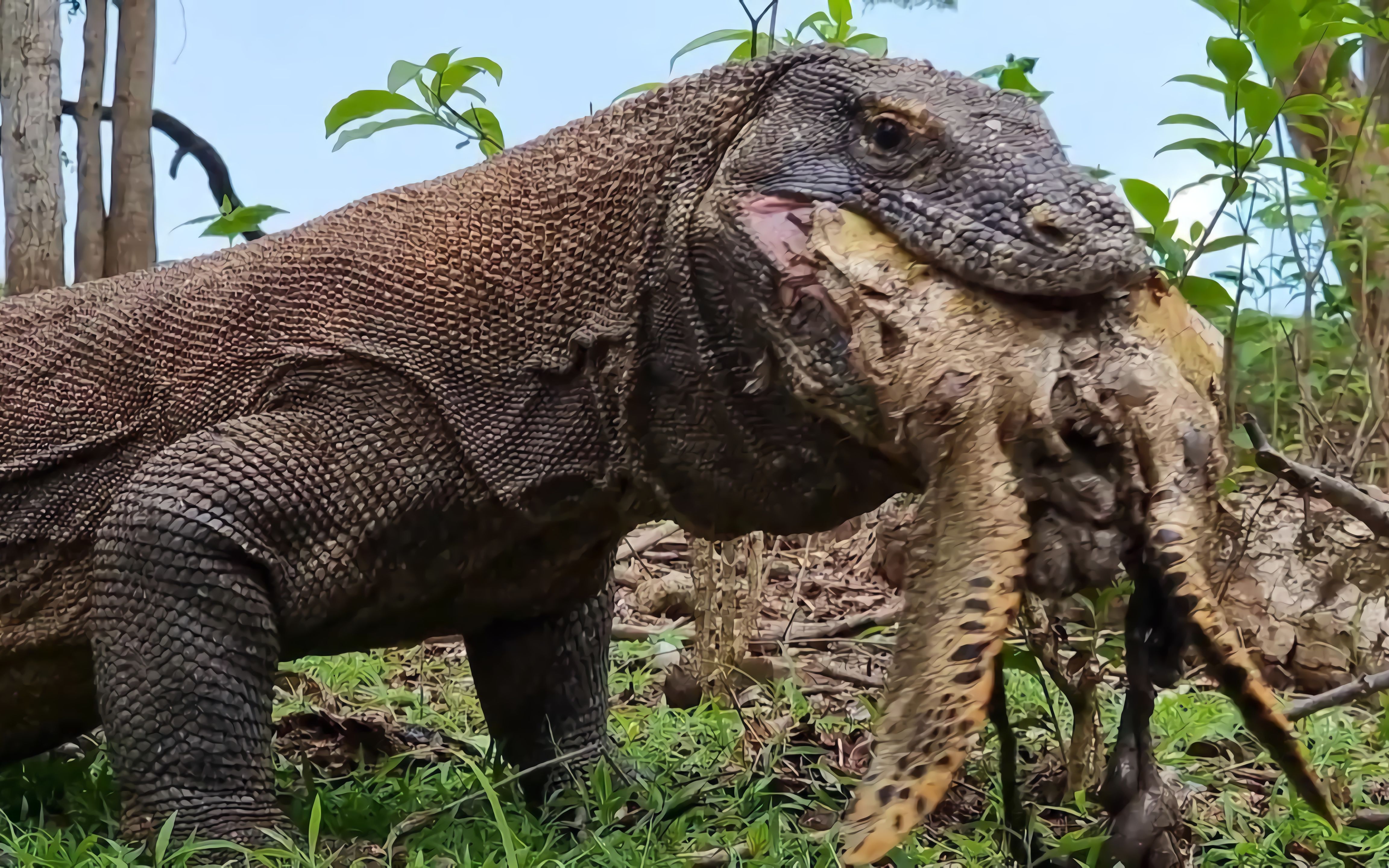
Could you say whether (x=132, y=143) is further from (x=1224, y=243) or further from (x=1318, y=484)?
(x=1318, y=484)

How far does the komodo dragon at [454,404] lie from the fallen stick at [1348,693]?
82 centimetres

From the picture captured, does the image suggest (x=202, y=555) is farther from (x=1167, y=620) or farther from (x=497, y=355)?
(x=1167, y=620)

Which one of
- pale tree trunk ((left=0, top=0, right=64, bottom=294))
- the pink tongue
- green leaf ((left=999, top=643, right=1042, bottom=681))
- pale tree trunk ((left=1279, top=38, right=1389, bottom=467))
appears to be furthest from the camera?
pale tree trunk ((left=0, top=0, right=64, bottom=294))

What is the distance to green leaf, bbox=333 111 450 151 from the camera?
9.97 ft

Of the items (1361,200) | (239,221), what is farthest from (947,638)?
(1361,200)

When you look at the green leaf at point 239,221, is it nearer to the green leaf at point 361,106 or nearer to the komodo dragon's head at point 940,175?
the green leaf at point 361,106

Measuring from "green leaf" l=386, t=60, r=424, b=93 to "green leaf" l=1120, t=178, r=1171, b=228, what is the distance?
5.31 ft

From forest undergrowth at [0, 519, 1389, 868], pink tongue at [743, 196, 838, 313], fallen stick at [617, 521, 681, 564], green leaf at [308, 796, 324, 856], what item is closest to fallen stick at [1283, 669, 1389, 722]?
forest undergrowth at [0, 519, 1389, 868]

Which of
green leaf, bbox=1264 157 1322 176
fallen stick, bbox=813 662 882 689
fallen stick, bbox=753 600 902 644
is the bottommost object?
fallen stick, bbox=813 662 882 689

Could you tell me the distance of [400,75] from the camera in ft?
9.73

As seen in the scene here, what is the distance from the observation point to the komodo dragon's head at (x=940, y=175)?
1.57 meters

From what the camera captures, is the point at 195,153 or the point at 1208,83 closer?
the point at 1208,83

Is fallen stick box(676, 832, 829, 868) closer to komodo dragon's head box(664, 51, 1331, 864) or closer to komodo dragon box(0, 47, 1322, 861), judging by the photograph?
komodo dragon box(0, 47, 1322, 861)

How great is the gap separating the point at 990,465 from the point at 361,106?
2.08 meters
